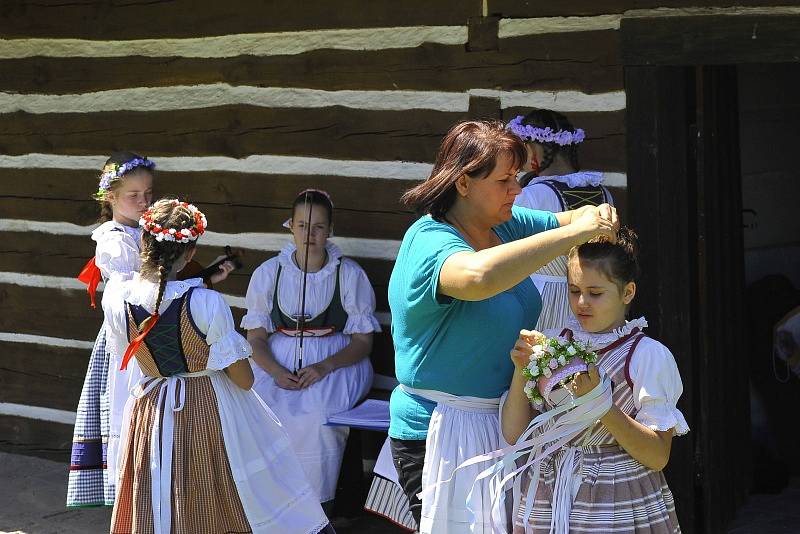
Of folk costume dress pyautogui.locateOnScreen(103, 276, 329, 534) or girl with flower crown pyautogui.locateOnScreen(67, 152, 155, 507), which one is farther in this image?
girl with flower crown pyautogui.locateOnScreen(67, 152, 155, 507)

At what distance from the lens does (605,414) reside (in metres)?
3.10

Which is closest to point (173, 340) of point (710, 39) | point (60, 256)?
point (710, 39)

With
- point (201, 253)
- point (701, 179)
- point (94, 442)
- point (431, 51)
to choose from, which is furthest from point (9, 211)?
point (701, 179)

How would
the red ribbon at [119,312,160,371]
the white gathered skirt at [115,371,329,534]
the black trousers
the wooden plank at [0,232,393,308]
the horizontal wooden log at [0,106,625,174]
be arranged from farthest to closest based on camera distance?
1. the wooden plank at [0,232,393,308]
2. the horizontal wooden log at [0,106,625,174]
3. the white gathered skirt at [115,371,329,534]
4. the red ribbon at [119,312,160,371]
5. the black trousers

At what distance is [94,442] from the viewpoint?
5762 mm

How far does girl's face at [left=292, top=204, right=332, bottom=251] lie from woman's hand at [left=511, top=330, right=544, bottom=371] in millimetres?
2897

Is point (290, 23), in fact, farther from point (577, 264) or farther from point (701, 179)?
point (577, 264)

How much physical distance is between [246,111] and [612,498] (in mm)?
3804

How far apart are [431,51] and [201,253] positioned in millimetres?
1796

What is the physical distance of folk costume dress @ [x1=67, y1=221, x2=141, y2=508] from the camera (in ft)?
18.3

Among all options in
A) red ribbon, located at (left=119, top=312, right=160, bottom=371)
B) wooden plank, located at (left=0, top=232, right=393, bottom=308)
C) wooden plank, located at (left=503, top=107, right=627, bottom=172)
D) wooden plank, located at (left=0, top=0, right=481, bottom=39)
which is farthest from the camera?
→ wooden plank, located at (left=0, top=232, right=393, bottom=308)

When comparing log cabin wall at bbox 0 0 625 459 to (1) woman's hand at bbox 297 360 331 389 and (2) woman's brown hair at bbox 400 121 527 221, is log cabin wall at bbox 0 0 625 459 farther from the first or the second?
(2) woman's brown hair at bbox 400 121 527 221

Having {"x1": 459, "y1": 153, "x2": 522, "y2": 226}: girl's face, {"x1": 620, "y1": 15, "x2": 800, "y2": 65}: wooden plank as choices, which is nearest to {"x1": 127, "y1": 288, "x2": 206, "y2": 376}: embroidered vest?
{"x1": 459, "y1": 153, "x2": 522, "y2": 226}: girl's face

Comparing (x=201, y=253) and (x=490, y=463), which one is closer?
(x=490, y=463)
